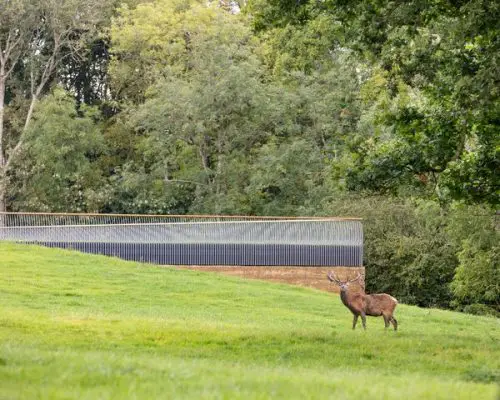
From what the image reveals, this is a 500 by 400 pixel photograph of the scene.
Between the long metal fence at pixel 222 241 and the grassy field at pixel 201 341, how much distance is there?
4272 millimetres

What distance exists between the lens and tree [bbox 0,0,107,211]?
5612 centimetres

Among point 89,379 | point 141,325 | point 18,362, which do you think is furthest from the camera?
point 141,325

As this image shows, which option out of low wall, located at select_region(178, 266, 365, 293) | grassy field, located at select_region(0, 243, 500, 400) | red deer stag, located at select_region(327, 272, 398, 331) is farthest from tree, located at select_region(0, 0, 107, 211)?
red deer stag, located at select_region(327, 272, 398, 331)

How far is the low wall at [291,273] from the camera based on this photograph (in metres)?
40.2

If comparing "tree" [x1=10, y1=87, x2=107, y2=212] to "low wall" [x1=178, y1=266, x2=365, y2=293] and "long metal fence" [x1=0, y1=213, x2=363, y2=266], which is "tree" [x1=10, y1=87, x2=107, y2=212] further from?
"low wall" [x1=178, y1=266, x2=365, y2=293]

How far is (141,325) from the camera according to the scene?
19156 millimetres

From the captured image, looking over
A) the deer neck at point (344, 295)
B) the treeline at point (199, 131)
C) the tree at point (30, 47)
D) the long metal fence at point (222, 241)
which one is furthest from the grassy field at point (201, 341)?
the tree at point (30, 47)

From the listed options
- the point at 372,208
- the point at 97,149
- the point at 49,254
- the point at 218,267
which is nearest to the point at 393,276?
Answer: the point at 372,208

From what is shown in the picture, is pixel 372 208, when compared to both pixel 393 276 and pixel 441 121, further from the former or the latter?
pixel 441 121

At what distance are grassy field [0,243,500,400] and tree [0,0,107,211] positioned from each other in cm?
2192

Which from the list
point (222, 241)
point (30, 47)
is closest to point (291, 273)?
point (222, 241)

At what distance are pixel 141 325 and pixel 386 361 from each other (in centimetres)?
554

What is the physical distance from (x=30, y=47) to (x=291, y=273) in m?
25.6

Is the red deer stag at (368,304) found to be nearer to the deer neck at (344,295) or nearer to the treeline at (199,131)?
the deer neck at (344,295)
